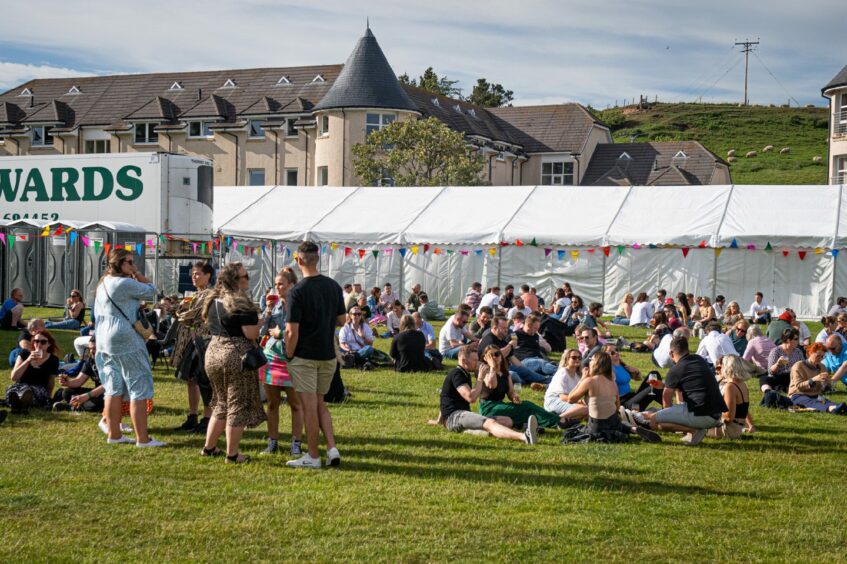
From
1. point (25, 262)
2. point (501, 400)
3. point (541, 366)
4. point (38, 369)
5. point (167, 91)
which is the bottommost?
point (541, 366)

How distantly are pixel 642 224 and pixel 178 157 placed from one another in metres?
12.0

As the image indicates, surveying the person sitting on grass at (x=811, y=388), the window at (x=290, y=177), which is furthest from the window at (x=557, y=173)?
the person sitting on grass at (x=811, y=388)

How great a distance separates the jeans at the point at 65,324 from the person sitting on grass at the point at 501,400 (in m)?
10.7

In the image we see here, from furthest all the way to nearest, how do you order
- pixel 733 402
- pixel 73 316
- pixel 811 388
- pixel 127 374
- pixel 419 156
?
1. pixel 419 156
2. pixel 73 316
3. pixel 811 388
4. pixel 733 402
5. pixel 127 374

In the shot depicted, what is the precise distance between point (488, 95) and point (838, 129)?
58.7 metres

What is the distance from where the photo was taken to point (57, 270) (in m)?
22.9

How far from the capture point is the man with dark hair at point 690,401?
968 cm

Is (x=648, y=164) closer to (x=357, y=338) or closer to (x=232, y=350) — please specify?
(x=357, y=338)

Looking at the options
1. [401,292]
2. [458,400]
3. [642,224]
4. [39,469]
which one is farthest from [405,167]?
[39,469]

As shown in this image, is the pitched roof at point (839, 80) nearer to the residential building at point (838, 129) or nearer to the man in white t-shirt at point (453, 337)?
the residential building at point (838, 129)

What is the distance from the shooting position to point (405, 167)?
41375 mm

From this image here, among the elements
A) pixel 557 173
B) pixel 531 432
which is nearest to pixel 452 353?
pixel 531 432

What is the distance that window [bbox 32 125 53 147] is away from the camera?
54.6 m

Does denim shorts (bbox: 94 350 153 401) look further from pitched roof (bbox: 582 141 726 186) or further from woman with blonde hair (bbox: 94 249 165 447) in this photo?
pitched roof (bbox: 582 141 726 186)
